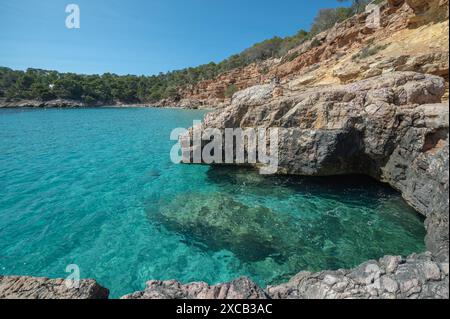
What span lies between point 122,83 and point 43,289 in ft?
375

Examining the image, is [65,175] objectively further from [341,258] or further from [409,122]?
[409,122]

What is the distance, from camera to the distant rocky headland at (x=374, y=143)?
308cm

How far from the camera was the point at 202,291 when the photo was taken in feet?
10.2

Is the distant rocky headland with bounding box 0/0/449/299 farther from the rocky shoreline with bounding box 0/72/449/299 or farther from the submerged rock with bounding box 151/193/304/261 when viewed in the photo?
the submerged rock with bounding box 151/193/304/261

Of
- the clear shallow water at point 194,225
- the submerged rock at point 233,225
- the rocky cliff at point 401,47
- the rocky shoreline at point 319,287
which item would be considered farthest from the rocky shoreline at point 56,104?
the rocky shoreline at point 319,287

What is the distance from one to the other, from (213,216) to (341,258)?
3.84 meters

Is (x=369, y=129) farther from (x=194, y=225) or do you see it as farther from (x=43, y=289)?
(x=43, y=289)

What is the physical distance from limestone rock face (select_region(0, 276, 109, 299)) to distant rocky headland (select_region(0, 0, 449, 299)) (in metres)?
0.01

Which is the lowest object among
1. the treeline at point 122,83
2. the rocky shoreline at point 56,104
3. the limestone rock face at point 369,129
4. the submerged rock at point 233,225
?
the submerged rock at point 233,225

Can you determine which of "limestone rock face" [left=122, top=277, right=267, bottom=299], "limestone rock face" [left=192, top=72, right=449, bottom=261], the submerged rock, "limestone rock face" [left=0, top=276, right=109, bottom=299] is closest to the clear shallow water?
the submerged rock

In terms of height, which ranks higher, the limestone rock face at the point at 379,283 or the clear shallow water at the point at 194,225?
the limestone rock face at the point at 379,283

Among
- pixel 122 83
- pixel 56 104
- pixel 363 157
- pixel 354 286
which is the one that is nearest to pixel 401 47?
pixel 363 157

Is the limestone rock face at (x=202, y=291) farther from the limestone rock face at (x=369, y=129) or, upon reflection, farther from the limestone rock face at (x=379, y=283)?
the limestone rock face at (x=369, y=129)

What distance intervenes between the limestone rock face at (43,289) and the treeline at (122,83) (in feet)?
212
